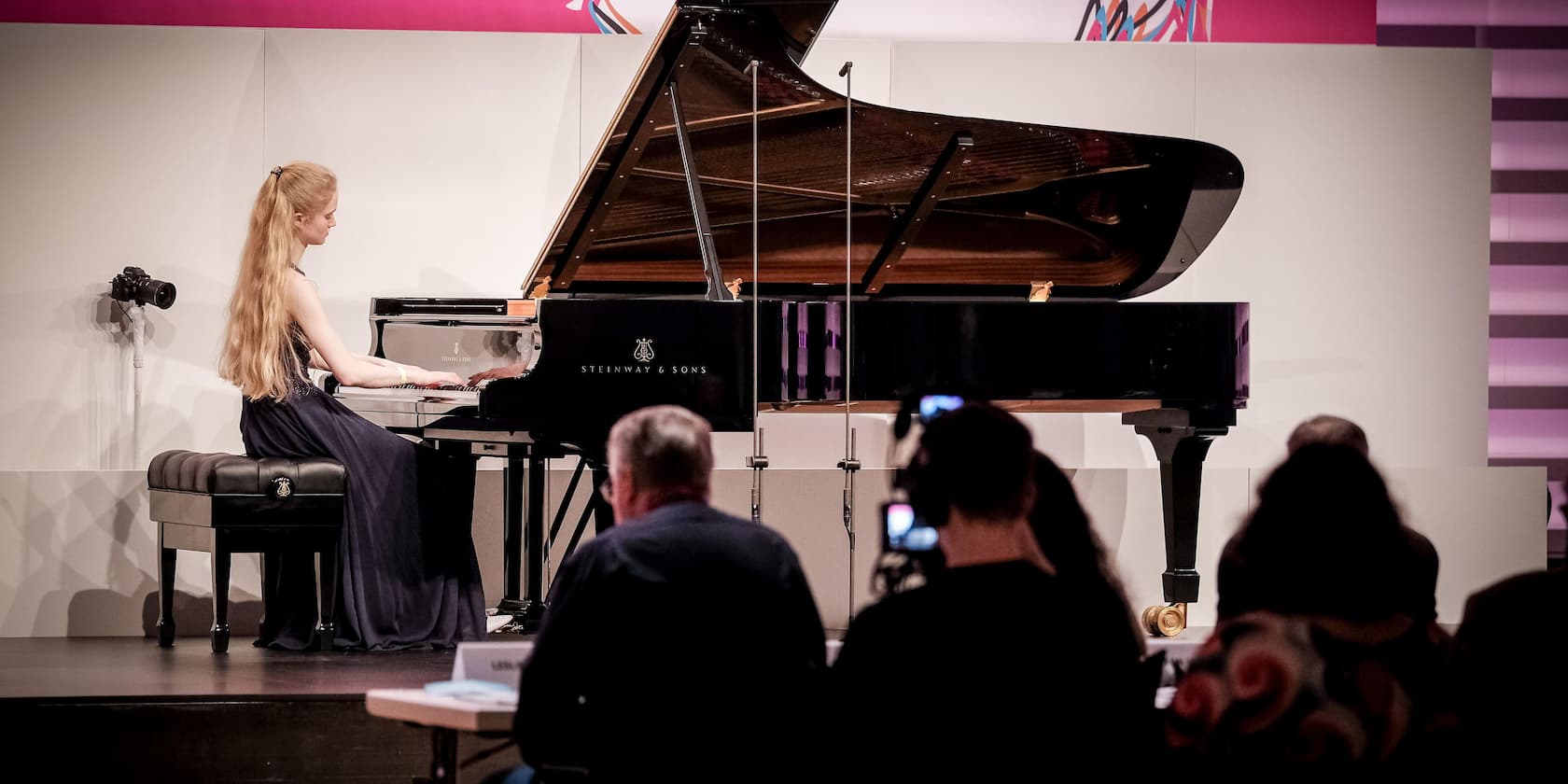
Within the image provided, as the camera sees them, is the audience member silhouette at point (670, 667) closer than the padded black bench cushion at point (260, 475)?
Yes

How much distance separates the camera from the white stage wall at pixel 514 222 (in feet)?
18.8

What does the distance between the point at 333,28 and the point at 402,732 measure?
3455 millimetres

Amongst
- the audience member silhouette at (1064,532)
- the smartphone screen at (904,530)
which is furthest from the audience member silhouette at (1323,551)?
the smartphone screen at (904,530)

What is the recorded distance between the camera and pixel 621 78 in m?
5.98

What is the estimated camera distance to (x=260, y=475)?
426 cm

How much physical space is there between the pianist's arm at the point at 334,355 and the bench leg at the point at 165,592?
80 cm

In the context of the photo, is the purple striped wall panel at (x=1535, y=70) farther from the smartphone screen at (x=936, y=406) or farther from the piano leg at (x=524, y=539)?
the smartphone screen at (x=936, y=406)

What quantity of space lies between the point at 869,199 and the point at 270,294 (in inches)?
78.3

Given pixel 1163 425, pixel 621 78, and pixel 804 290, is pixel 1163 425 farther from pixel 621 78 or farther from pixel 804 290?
pixel 621 78

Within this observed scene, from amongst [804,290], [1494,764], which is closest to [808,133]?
[804,290]

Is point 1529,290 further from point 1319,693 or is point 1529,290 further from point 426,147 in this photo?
point 1319,693

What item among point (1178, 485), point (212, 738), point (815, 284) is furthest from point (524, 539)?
point (1178, 485)

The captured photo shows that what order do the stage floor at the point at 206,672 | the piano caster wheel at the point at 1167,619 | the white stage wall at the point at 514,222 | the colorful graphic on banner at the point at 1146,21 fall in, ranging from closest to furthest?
the stage floor at the point at 206,672 → the piano caster wheel at the point at 1167,619 → the white stage wall at the point at 514,222 → the colorful graphic on banner at the point at 1146,21

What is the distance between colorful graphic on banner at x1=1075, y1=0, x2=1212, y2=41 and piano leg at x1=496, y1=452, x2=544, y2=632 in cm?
342
